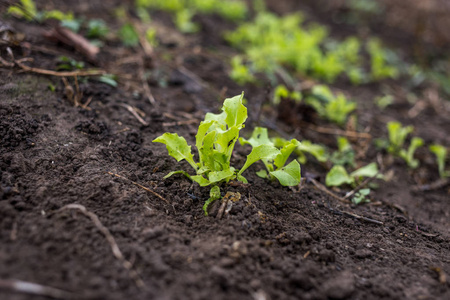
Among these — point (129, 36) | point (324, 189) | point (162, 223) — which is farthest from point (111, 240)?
point (129, 36)

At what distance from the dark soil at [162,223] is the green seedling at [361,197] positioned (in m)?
0.05

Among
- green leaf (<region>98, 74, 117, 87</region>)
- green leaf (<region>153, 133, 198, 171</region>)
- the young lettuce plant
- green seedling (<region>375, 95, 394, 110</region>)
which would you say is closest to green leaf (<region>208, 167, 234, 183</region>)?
green leaf (<region>153, 133, 198, 171</region>)

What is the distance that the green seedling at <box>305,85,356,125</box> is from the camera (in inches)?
143

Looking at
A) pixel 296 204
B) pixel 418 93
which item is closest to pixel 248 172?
pixel 296 204

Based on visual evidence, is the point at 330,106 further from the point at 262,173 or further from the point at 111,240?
the point at 111,240

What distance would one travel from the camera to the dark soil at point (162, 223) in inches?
57.9

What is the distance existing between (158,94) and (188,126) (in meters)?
0.60

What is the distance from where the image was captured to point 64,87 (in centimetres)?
271

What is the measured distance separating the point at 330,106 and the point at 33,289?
10.6 feet

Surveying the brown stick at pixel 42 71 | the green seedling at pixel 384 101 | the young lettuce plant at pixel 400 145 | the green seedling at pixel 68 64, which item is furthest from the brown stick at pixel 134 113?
the green seedling at pixel 384 101

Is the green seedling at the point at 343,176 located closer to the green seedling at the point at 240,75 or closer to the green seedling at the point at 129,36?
the green seedling at the point at 240,75

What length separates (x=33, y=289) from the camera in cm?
128

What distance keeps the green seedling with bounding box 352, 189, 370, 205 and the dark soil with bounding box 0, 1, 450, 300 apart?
5 centimetres

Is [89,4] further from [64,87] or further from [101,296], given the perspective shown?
[101,296]
